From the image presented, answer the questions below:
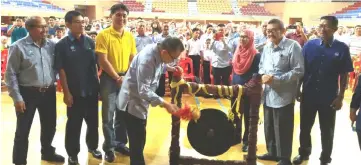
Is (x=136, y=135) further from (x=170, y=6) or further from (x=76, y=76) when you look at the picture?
(x=170, y=6)

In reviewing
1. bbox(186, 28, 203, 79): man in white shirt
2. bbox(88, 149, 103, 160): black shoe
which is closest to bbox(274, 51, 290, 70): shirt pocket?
bbox(88, 149, 103, 160): black shoe

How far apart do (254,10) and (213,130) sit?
91.5ft

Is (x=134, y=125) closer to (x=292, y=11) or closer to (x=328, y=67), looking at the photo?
(x=328, y=67)

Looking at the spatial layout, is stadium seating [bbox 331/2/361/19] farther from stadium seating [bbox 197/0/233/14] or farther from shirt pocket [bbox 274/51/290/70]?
shirt pocket [bbox 274/51/290/70]

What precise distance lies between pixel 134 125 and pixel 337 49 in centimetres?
203

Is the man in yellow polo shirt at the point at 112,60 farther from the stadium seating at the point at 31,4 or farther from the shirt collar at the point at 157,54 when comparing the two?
the stadium seating at the point at 31,4

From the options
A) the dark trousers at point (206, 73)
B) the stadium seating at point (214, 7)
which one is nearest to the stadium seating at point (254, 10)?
the stadium seating at point (214, 7)

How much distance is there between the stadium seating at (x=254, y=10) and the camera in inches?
1164

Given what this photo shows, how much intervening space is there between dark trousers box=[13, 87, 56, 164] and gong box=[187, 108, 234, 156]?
1366 millimetres

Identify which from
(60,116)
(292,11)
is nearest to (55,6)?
(292,11)

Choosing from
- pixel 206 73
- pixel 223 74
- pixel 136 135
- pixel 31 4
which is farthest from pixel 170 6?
pixel 136 135

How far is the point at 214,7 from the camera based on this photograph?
30359 mm

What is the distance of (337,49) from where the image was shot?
360 centimetres

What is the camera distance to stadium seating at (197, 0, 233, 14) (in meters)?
29.5
